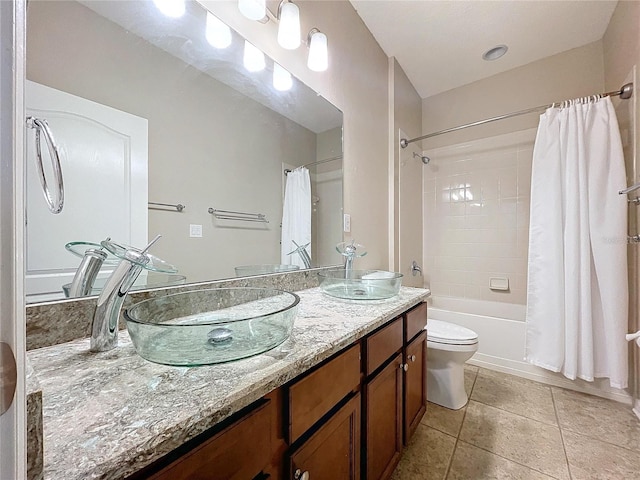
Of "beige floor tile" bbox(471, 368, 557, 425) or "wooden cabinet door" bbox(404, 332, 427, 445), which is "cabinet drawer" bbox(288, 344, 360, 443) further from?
"beige floor tile" bbox(471, 368, 557, 425)

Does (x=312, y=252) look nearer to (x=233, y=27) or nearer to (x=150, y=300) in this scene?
(x=150, y=300)

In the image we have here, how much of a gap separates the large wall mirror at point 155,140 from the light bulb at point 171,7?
19 mm

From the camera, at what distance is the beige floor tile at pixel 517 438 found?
1267 mm

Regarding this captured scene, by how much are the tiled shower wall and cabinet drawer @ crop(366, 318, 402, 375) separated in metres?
1.86

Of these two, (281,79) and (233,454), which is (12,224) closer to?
(233,454)

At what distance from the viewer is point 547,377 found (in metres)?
1.96

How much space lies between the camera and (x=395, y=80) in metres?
2.24

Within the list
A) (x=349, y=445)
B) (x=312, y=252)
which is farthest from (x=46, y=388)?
(x=312, y=252)

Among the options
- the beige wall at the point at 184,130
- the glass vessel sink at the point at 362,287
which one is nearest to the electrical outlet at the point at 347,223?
the glass vessel sink at the point at 362,287

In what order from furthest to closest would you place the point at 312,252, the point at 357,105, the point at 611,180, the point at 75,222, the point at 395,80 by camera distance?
the point at 395,80 → the point at 357,105 → the point at 611,180 → the point at 312,252 → the point at 75,222

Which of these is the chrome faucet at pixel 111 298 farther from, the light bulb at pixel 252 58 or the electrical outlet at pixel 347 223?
the electrical outlet at pixel 347 223

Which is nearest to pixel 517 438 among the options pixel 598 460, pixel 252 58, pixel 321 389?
pixel 598 460

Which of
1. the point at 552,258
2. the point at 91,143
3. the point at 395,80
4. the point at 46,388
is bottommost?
the point at 46,388

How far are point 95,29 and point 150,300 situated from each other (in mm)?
793
